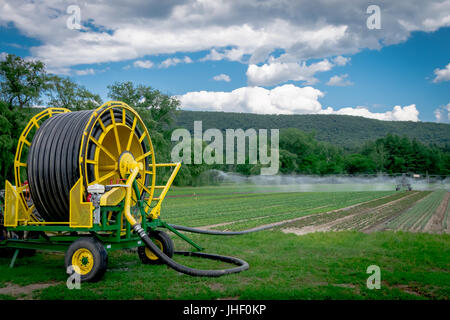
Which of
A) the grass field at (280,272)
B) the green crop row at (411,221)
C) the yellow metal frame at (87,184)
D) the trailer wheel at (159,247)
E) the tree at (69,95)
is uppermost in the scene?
the tree at (69,95)

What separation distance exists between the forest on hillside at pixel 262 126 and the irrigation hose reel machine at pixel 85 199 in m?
24.3

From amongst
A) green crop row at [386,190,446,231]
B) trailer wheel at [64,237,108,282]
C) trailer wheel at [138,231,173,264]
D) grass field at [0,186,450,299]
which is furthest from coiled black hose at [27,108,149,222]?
green crop row at [386,190,446,231]

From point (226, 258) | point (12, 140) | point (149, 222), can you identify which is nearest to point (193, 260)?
point (226, 258)

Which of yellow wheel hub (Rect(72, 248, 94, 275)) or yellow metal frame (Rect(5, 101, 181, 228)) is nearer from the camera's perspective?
yellow wheel hub (Rect(72, 248, 94, 275))

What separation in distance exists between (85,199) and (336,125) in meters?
183

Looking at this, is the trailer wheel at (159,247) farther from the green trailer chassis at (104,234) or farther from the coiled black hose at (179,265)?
the coiled black hose at (179,265)

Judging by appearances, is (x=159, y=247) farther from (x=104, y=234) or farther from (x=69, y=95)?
(x=69, y=95)

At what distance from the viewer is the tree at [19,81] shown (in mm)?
35750

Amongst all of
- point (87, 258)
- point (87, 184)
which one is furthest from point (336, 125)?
point (87, 258)

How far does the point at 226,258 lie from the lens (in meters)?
10.7

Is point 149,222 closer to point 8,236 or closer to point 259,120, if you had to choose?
point 8,236

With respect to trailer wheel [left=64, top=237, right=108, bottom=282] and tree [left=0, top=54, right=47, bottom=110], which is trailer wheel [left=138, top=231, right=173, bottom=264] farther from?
tree [left=0, top=54, right=47, bottom=110]

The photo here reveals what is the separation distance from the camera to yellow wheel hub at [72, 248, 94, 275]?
8.54 meters

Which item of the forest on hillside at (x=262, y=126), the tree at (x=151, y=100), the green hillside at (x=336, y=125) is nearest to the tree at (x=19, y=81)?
the forest on hillside at (x=262, y=126)
